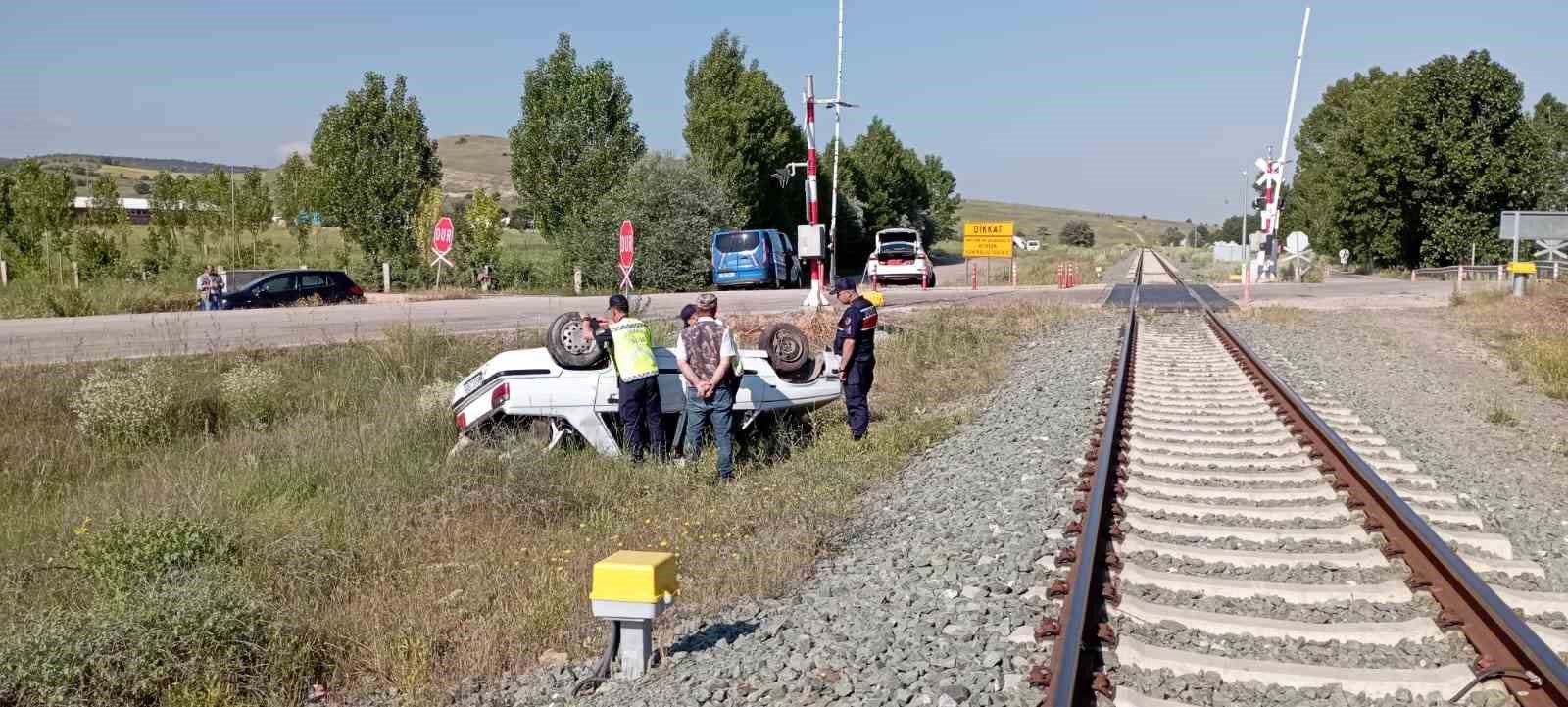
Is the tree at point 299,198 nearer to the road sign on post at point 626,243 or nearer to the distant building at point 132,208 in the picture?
the distant building at point 132,208

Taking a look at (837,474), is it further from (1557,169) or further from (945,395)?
(1557,169)

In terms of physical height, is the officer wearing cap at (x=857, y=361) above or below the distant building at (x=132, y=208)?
below

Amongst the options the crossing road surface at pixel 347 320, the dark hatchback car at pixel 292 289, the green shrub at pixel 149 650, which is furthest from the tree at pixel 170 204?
the green shrub at pixel 149 650

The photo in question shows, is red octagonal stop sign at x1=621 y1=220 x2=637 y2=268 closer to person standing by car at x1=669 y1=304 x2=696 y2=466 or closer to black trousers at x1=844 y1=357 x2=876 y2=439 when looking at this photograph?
person standing by car at x1=669 y1=304 x2=696 y2=466

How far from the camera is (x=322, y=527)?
7.96m

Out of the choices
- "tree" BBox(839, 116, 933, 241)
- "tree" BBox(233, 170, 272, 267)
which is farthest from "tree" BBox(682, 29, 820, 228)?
"tree" BBox(233, 170, 272, 267)

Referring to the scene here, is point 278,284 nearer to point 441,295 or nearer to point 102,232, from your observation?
point 441,295

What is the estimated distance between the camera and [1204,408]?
37.4 ft

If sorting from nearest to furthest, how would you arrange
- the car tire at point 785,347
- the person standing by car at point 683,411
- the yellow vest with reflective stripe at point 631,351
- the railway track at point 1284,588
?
the railway track at point 1284,588 → the yellow vest with reflective stripe at point 631,351 → the person standing by car at point 683,411 → the car tire at point 785,347

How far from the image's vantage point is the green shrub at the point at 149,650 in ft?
16.9

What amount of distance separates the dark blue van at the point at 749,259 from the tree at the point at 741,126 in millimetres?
16741

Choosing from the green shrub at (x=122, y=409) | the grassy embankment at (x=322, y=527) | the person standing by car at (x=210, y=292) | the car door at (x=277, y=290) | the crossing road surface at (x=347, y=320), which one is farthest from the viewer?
the car door at (x=277, y=290)

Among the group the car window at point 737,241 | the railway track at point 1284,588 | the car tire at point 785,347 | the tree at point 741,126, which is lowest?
the railway track at point 1284,588

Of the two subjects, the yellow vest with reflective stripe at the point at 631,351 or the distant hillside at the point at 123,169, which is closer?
the yellow vest with reflective stripe at the point at 631,351
